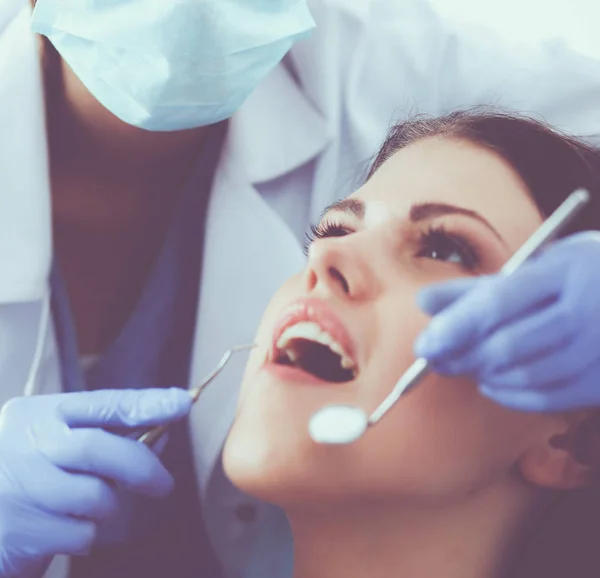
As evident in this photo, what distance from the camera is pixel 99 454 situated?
2.63 ft

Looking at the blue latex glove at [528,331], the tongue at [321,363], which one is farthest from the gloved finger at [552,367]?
the tongue at [321,363]

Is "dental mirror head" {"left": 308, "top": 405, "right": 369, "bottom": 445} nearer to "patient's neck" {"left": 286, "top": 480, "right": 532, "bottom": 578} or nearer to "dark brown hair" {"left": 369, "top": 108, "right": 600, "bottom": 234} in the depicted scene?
"patient's neck" {"left": 286, "top": 480, "right": 532, "bottom": 578}

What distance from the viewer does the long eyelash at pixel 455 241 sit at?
0.75 m

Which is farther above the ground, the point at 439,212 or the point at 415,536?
the point at 439,212

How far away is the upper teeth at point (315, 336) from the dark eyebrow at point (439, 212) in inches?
6.6

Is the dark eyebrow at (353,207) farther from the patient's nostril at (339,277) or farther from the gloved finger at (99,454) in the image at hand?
the gloved finger at (99,454)

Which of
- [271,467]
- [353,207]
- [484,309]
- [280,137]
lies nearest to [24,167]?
[280,137]

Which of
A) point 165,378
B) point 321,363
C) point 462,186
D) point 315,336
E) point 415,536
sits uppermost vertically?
point 462,186

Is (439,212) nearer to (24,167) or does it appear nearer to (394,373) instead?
(394,373)

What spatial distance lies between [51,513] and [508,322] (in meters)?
0.56

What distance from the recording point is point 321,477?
0.69 metres

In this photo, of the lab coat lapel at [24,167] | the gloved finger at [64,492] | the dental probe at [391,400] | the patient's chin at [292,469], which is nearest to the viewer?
the dental probe at [391,400]

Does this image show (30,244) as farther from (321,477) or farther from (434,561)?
(434,561)

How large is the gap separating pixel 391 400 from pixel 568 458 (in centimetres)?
26
